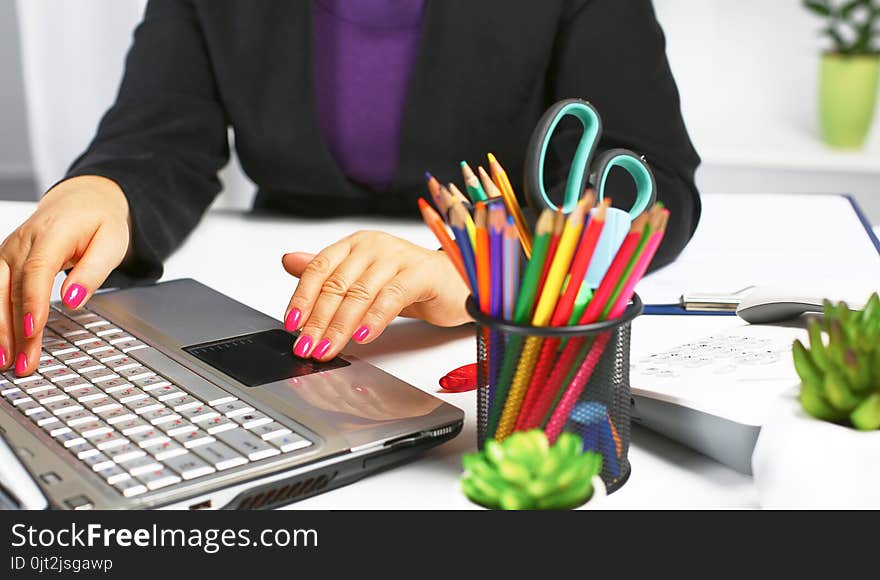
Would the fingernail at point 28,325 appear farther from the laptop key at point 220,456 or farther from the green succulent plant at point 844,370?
the green succulent plant at point 844,370

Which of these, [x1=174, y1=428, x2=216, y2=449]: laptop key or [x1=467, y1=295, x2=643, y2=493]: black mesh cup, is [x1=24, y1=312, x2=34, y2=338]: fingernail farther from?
[x1=467, y1=295, x2=643, y2=493]: black mesh cup

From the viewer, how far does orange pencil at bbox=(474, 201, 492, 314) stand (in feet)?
1.40

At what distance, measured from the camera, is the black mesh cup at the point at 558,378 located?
450 millimetres

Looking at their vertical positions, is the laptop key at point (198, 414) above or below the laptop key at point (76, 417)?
above

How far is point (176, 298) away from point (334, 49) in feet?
1.37

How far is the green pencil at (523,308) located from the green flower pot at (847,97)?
1841mm

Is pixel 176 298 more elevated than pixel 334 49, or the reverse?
pixel 334 49

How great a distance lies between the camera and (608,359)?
0.47 m

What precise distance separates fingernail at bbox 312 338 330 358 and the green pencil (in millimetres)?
154

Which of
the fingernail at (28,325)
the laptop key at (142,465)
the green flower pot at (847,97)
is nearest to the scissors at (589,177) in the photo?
the laptop key at (142,465)

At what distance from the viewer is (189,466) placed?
18.1 inches

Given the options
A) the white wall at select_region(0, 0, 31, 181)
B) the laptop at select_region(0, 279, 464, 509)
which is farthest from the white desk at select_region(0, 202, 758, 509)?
the white wall at select_region(0, 0, 31, 181)

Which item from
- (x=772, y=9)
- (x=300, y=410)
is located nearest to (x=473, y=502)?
(x=300, y=410)
